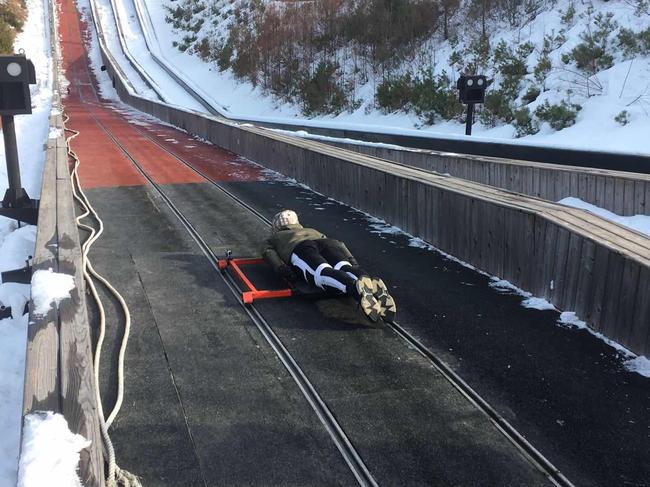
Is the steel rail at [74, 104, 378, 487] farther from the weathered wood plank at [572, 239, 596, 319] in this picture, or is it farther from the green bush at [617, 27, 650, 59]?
the green bush at [617, 27, 650, 59]

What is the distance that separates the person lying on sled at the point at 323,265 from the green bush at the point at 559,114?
508 inches

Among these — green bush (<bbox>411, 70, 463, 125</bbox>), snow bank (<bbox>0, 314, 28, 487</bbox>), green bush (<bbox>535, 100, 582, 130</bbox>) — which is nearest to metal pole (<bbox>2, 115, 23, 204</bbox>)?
snow bank (<bbox>0, 314, 28, 487</bbox>)

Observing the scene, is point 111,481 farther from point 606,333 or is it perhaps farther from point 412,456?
point 606,333

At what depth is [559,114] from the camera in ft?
58.3

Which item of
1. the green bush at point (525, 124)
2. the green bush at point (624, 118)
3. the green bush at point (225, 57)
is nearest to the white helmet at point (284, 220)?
the green bush at point (624, 118)

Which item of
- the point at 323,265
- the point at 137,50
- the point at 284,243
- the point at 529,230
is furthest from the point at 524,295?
the point at 137,50

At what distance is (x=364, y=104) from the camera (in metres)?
29.3

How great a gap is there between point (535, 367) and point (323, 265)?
7.74 ft

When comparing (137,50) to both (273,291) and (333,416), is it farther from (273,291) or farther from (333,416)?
(333,416)

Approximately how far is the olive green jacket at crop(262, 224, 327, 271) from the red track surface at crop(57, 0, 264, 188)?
7.79 metres

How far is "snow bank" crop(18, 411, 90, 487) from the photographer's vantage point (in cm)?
A: 272

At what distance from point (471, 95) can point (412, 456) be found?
13.1 m

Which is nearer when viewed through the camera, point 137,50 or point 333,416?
point 333,416

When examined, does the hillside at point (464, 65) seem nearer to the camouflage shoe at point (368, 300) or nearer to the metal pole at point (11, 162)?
the camouflage shoe at point (368, 300)
